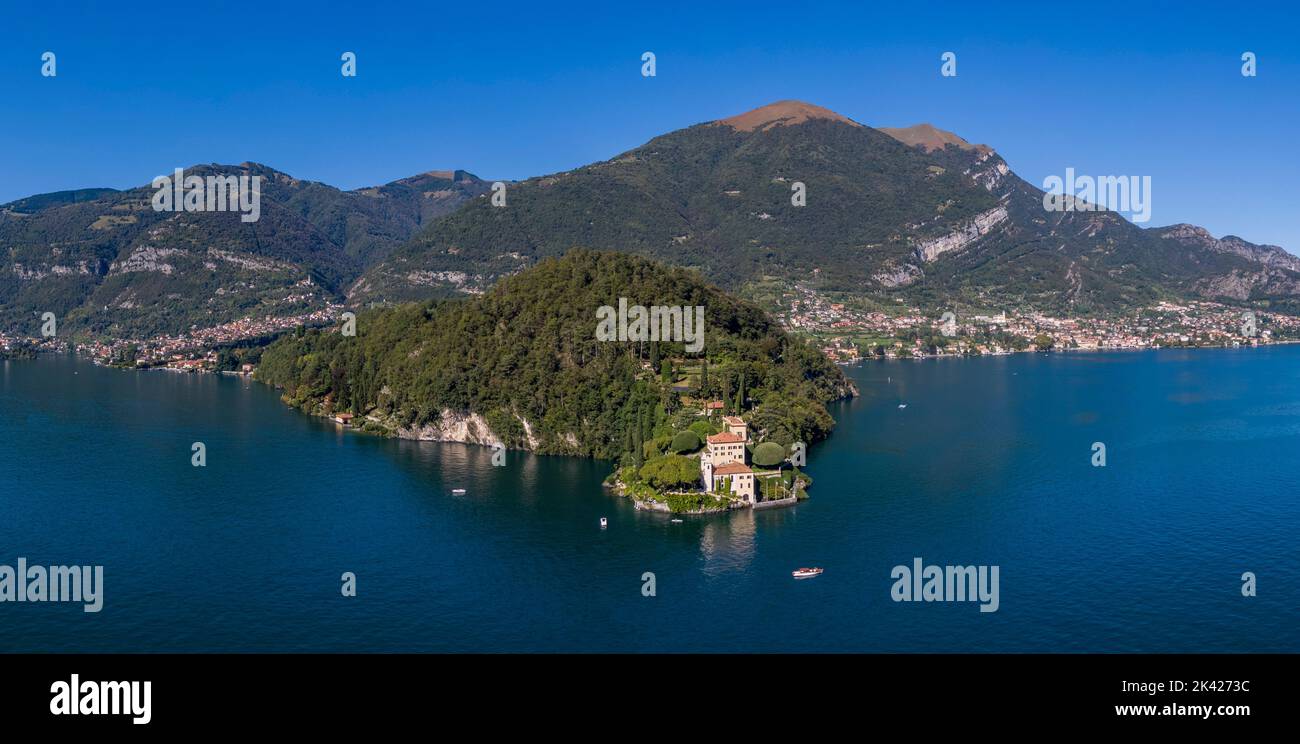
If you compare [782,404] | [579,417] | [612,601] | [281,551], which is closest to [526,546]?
[612,601]

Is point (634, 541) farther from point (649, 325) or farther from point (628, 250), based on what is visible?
point (628, 250)

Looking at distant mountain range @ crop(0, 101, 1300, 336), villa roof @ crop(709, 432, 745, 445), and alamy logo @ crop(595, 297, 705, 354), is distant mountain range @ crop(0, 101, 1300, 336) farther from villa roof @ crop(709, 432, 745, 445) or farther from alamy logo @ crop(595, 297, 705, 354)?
villa roof @ crop(709, 432, 745, 445)

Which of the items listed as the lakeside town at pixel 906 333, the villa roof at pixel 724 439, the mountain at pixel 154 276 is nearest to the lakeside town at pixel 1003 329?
the lakeside town at pixel 906 333

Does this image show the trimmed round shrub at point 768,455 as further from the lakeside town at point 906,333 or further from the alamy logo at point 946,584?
the lakeside town at point 906,333

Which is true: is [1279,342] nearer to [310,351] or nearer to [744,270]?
[744,270]

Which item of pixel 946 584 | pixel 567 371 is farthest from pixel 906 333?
pixel 946 584
